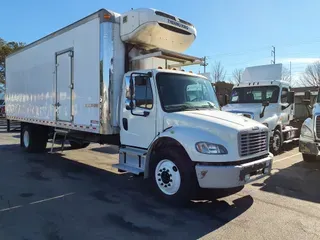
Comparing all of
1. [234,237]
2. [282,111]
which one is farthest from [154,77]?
[282,111]

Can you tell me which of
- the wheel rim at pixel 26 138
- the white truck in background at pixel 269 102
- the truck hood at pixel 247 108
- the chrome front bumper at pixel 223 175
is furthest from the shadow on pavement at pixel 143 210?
the white truck in background at pixel 269 102

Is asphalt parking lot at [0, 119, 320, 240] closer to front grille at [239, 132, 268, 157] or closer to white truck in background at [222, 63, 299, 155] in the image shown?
front grille at [239, 132, 268, 157]

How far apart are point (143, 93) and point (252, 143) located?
2.25m

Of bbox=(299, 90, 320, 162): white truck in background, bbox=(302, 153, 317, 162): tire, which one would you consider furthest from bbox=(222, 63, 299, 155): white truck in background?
bbox=(299, 90, 320, 162): white truck in background

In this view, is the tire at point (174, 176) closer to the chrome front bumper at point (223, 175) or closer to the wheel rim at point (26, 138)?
the chrome front bumper at point (223, 175)

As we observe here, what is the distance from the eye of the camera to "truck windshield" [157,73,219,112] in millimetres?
5910

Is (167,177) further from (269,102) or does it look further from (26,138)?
(26,138)

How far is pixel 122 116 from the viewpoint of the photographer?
263 inches

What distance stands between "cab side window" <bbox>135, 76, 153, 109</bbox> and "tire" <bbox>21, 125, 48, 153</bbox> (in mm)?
6106

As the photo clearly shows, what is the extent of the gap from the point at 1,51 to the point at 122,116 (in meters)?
30.6

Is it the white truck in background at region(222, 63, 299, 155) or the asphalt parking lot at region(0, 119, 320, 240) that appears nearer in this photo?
the asphalt parking lot at region(0, 119, 320, 240)

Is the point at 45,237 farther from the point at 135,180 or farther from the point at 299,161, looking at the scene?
the point at 299,161

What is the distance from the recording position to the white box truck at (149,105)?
5.11 metres

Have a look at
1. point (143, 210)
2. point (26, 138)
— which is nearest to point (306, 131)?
point (143, 210)
